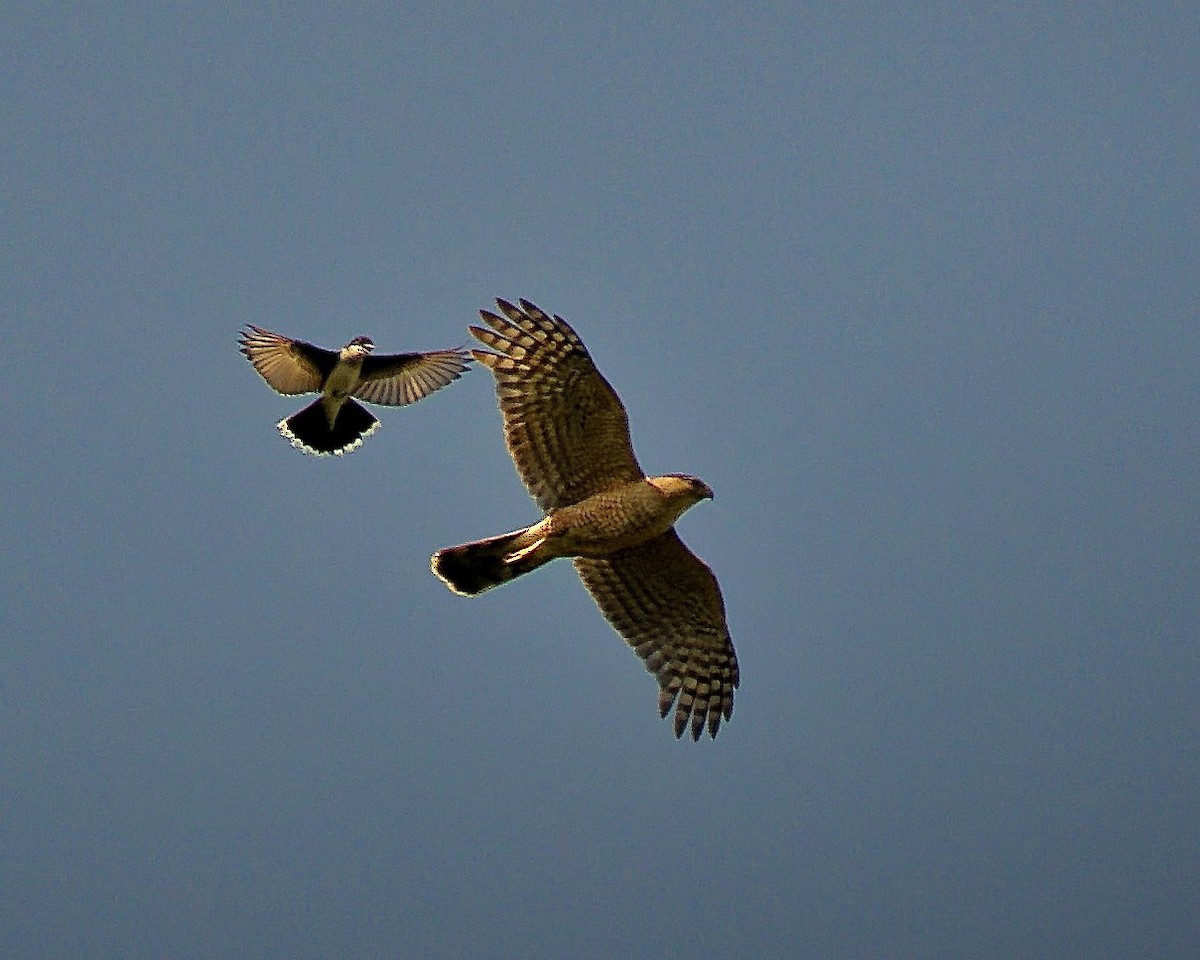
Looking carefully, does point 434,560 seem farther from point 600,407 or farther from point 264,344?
point 264,344

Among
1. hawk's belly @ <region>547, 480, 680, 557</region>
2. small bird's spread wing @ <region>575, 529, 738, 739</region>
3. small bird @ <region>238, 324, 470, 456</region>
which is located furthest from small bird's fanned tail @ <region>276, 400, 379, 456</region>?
hawk's belly @ <region>547, 480, 680, 557</region>

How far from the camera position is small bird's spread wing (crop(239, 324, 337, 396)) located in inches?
544

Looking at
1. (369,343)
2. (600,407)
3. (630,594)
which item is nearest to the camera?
(600,407)

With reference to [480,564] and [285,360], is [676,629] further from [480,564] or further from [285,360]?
[285,360]

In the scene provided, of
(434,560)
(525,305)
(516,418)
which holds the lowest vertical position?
(434,560)

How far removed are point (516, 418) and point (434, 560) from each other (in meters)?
1.03

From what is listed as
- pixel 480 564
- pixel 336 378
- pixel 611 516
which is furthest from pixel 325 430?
pixel 611 516

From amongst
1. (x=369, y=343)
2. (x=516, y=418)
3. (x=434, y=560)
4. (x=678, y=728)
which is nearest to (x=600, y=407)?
(x=516, y=418)

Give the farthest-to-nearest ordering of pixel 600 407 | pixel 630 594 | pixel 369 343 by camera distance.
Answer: pixel 369 343 < pixel 630 594 < pixel 600 407

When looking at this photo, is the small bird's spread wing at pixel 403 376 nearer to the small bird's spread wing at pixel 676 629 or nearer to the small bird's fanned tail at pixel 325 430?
the small bird's fanned tail at pixel 325 430

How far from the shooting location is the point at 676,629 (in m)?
11.9

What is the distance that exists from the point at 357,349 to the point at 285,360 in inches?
23.8

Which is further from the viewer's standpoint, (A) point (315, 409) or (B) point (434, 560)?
(A) point (315, 409)

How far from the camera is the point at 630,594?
11789 millimetres
